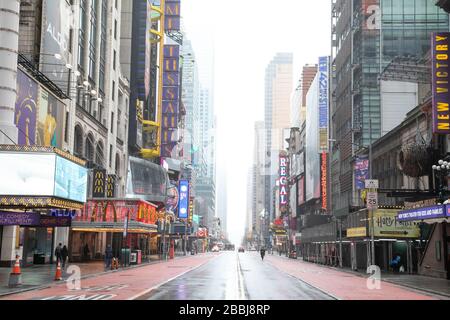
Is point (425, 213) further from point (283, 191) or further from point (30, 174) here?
point (283, 191)

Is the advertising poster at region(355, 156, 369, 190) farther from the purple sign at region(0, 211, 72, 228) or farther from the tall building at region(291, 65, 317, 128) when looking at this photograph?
the tall building at region(291, 65, 317, 128)

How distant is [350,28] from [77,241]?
47409mm

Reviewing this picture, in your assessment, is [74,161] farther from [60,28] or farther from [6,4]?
[60,28]

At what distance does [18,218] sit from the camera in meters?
34.9

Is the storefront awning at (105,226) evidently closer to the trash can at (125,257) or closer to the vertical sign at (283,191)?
the trash can at (125,257)

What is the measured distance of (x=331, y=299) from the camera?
23.1 m

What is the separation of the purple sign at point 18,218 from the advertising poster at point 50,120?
8.04 meters

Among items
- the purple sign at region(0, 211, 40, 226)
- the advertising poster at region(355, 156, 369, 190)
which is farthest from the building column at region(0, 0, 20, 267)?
the advertising poster at region(355, 156, 369, 190)

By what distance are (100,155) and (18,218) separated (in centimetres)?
3315

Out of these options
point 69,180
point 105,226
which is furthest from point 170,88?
point 69,180

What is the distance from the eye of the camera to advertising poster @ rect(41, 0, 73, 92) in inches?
1831

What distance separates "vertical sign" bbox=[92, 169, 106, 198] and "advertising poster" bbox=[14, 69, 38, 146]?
68.2 feet
